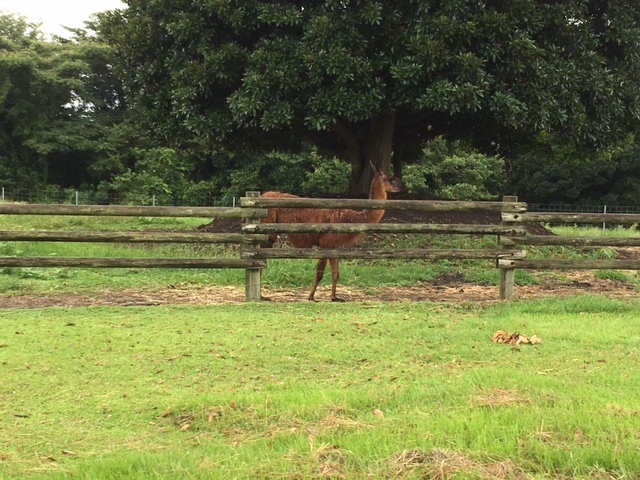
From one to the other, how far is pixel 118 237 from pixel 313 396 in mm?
4070

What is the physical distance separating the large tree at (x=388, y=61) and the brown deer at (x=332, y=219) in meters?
2.47

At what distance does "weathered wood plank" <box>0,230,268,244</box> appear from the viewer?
6.59 m

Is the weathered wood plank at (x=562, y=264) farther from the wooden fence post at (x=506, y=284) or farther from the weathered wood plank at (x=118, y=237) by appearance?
the weathered wood plank at (x=118, y=237)

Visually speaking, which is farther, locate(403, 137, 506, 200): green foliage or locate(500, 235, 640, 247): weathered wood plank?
locate(403, 137, 506, 200): green foliage

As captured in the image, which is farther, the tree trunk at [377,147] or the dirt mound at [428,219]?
the tree trunk at [377,147]

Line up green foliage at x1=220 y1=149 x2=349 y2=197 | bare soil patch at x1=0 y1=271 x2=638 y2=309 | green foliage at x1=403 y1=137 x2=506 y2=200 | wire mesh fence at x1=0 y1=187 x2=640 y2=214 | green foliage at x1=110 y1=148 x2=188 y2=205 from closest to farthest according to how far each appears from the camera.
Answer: bare soil patch at x1=0 y1=271 x2=638 y2=309 < wire mesh fence at x1=0 y1=187 x2=640 y2=214 < green foliage at x1=403 y1=137 x2=506 y2=200 < green foliage at x1=110 y1=148 x2=188 y2=205 < green foliage at x1=220 y1=149 x2=349 y2=197

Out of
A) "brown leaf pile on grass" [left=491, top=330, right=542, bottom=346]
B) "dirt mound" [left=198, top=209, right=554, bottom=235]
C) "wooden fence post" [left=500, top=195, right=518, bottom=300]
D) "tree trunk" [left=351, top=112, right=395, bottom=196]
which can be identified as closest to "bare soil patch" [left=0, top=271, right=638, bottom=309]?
"wooden fence post" [left=500, top=195, right=518, bottom=300]

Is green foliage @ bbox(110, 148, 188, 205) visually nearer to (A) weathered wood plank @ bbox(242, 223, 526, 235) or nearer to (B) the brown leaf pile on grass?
(A) weathered wood plank @ bbox(242, 223, 526, 235)

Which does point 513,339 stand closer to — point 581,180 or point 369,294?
point 369,294

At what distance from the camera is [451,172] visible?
3350 cm

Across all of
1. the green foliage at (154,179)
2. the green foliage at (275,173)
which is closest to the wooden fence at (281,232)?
the green foliage at (275,173)

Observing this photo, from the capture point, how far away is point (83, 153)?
36.8 m

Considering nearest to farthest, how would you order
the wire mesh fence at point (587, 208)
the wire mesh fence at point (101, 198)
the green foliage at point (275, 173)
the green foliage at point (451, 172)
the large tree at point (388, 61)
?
1. the large tree at point (388, 61)
2. the wire mesh fence at point (101, 198)
3. the green foliage at point (451, 172)
4. the green foliage at point (275, 173)
5. the wire mesh fence at point (587, 208)

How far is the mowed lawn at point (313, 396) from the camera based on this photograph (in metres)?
2.63
